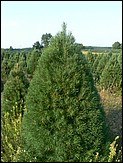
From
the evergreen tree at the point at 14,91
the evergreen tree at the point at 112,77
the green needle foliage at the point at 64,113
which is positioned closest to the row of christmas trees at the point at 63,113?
the green needle foliage at the point at 64,113

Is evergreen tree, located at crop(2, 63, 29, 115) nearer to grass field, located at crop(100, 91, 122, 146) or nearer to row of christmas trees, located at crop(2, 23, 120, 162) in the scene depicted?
grass field, located at crop(100, 91, 122, 146)

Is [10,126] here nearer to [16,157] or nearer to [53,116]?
[16,157]

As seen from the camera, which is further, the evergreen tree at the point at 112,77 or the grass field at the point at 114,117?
the evergreen tree at the point at 112,77

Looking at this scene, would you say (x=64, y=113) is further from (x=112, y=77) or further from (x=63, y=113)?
(x=112, y=77)

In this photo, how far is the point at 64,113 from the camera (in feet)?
12.7

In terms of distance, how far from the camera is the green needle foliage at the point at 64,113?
381 cm

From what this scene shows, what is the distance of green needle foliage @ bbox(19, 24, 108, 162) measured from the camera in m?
3.81

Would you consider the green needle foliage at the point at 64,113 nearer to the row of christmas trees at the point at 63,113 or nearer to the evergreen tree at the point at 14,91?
the row of christmas trees at the point at 63,113

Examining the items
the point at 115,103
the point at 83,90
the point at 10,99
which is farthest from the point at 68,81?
the point at 115,103

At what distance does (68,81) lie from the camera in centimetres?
390

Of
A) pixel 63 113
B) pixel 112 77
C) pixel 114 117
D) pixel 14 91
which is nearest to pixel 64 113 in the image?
pixel 63 113

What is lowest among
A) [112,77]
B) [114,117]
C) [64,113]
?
[114,117]

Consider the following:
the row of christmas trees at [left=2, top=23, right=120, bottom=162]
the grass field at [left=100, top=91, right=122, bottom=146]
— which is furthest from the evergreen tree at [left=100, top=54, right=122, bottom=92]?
the row of christmas trees at [left=2, top=23, right=120, bottom=162]

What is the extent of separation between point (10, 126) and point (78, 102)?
151 centimetres
